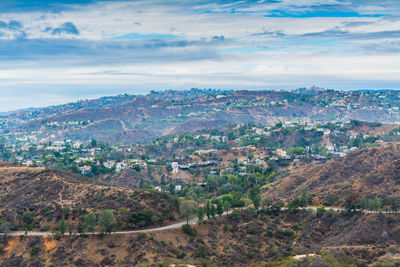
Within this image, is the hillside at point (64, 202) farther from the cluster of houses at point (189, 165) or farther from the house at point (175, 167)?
the cluster of houses at point (189, 165)

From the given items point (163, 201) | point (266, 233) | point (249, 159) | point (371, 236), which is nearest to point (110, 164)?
point (249, 159)

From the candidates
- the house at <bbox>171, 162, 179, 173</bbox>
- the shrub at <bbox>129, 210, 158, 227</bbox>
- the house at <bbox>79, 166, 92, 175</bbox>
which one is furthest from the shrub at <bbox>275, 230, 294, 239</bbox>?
the house at <bbox>79, 166, 92, 175</bbox>

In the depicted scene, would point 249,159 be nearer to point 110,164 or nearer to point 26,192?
point 110,164

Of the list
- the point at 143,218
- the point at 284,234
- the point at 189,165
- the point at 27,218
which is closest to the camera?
the point at 27,218

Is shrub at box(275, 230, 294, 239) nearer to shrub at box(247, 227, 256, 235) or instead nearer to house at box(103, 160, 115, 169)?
shrub at box(247, 227, 256, 235)

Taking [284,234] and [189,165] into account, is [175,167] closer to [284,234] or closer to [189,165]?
[189,165]

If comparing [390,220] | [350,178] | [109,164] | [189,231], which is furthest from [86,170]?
[390,220]
